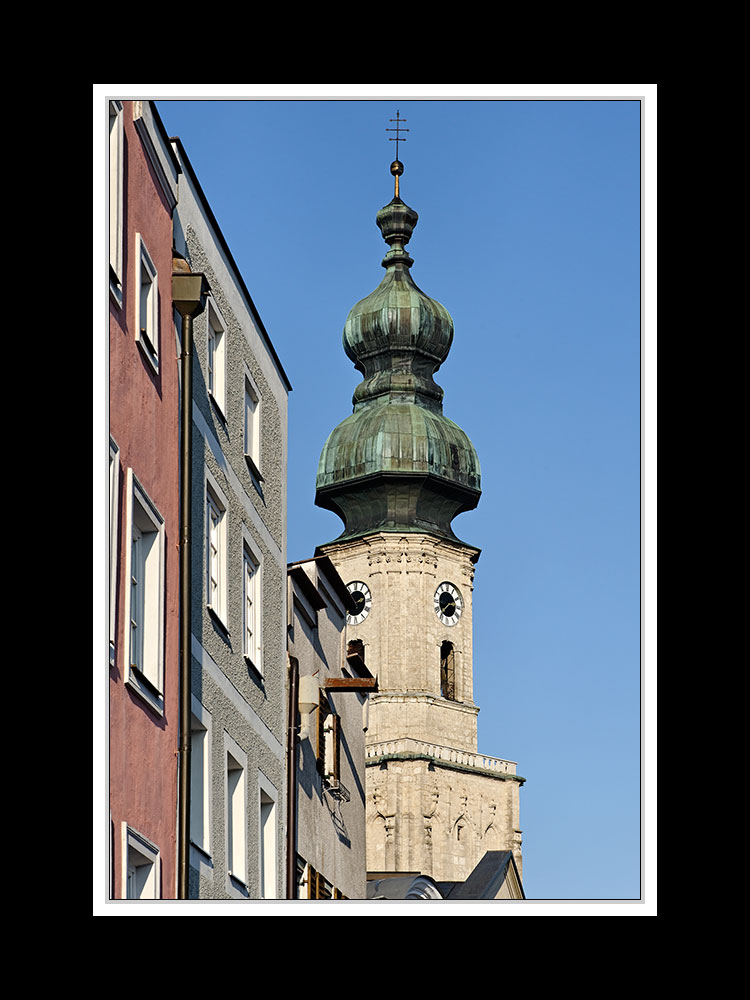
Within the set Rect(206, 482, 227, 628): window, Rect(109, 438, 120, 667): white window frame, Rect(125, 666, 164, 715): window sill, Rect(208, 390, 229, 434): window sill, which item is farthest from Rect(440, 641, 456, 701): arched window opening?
Rect(109, 438, 120, 667): white window frame

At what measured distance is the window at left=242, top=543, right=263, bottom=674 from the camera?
24125 millimetres

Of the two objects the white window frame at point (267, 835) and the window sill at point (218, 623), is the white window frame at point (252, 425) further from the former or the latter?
the white window frame at point (267, 835)

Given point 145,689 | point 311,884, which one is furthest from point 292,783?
point 145,689

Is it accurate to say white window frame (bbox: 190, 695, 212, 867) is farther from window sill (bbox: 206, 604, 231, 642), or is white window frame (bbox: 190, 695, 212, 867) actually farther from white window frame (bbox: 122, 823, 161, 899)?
white window frame (bbox: 122, 823, 161, 899)

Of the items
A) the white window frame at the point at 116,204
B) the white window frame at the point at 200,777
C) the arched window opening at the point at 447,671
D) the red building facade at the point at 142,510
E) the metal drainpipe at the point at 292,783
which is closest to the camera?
the red building facade at the point at 142,510

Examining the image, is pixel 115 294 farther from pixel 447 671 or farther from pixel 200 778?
pixel 447 671

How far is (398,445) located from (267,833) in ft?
279

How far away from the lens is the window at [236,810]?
872 inches

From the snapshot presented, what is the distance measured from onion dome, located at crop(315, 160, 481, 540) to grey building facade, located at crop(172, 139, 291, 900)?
8072 centimetres

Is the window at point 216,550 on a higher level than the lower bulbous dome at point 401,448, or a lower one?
lower

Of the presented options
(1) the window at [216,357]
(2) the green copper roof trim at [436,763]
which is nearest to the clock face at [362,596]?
(2) the green copper roof trim at [436,763]

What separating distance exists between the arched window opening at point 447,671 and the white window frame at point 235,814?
85.0m

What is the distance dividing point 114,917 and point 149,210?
7.75 meters
